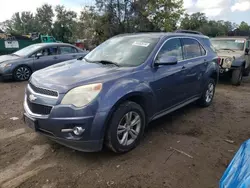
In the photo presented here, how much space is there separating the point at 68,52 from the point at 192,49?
239 inches

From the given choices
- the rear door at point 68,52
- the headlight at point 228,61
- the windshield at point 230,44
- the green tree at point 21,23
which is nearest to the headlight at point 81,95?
the headlight at point 228,61

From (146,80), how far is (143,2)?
1107 inches

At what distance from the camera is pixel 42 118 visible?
2.83m

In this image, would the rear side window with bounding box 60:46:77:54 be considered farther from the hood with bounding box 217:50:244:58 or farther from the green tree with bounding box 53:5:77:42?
the green tree with bounding box 53:5:77:42

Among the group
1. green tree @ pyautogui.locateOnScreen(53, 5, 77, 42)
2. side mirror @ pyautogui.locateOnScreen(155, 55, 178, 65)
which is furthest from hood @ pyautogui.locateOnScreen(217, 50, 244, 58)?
green tree @ pyautogui.locateOnScreen(53, 5, 77, 42)

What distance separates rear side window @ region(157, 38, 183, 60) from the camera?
3.80 m

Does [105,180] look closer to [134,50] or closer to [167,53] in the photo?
[134,50]

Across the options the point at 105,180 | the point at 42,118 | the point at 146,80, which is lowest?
the point at 105,180

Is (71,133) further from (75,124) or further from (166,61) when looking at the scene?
→ (166,61)

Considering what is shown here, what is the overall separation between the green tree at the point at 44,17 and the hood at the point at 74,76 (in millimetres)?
57737

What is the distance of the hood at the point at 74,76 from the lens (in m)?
2.84

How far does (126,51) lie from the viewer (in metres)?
3.77

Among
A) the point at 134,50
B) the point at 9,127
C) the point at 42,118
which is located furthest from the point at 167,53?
the point at 9,127

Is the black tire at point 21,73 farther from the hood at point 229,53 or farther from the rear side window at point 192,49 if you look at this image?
the hood at point 229,53
